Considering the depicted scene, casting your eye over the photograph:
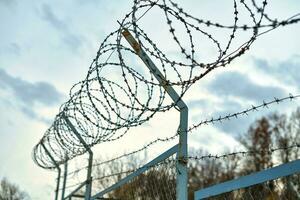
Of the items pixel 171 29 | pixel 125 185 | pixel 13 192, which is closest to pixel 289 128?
pixel 13 192

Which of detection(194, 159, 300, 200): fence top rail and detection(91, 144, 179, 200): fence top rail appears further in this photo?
detection(91, 144, 179, 200): fence top rail

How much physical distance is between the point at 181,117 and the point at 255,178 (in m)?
0.98

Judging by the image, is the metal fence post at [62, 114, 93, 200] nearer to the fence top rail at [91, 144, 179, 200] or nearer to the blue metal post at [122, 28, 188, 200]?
the fence top rail at [91, 144, 179, 200]

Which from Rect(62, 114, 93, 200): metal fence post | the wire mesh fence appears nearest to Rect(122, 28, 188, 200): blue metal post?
the wire mesh fence

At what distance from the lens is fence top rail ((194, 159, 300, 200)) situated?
2.62m

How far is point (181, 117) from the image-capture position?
3744 millimetres

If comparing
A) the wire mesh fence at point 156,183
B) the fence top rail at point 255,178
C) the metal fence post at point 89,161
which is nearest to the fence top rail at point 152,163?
the wire mesh fence at point 156,183

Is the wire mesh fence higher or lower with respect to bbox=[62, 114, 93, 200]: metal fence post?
lower

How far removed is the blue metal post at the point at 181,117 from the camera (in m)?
3.54

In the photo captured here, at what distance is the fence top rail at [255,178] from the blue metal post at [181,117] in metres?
0.16

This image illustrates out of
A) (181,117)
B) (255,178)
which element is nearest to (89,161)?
(181,117)

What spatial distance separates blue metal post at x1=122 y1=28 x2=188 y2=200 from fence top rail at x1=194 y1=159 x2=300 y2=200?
0.16 metres

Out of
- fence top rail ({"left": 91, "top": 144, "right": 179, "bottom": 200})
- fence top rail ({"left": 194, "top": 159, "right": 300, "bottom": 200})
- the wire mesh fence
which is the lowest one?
fence top rail ({"left": 194, "top": 159, "right": 300, "bottom": 200})

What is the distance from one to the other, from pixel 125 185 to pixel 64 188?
2.86 meters
